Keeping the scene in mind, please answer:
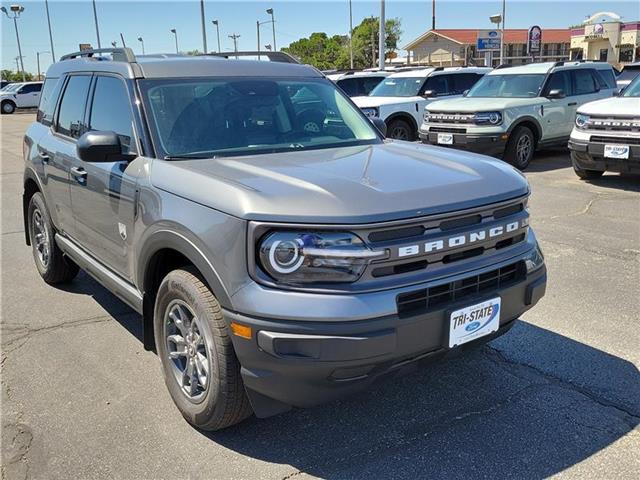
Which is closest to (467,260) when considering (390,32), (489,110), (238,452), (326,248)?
(326,248)

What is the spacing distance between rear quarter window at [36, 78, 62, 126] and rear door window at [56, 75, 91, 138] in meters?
0.22

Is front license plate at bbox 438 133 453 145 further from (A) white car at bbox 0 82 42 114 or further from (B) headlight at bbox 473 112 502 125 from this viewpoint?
(A) white car at bbox 0 82 42 114

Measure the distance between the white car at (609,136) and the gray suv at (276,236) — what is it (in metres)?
5.54

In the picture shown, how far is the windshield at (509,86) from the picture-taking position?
11.6m

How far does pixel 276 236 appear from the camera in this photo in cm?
254

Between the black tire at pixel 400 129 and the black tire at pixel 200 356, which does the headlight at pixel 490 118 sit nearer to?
the black tire at pixel 400 129

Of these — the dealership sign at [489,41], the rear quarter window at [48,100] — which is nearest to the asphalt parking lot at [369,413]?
the rear quarter window at [48,100]

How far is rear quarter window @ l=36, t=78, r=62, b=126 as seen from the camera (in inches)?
199

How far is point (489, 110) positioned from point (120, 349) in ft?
27.6

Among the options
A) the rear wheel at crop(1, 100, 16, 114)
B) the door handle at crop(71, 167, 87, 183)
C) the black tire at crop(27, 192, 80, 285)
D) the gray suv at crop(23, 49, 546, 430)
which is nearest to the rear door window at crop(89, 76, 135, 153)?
the gray suv at crop(23, 49, 546, 430)

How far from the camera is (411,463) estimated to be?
9.25 feet

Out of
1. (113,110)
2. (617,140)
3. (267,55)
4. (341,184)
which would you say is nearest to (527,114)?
(617,140)

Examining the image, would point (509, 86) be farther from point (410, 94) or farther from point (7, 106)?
point (7, 106)

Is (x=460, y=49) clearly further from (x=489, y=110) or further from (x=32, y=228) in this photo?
(x=32, y=228)
